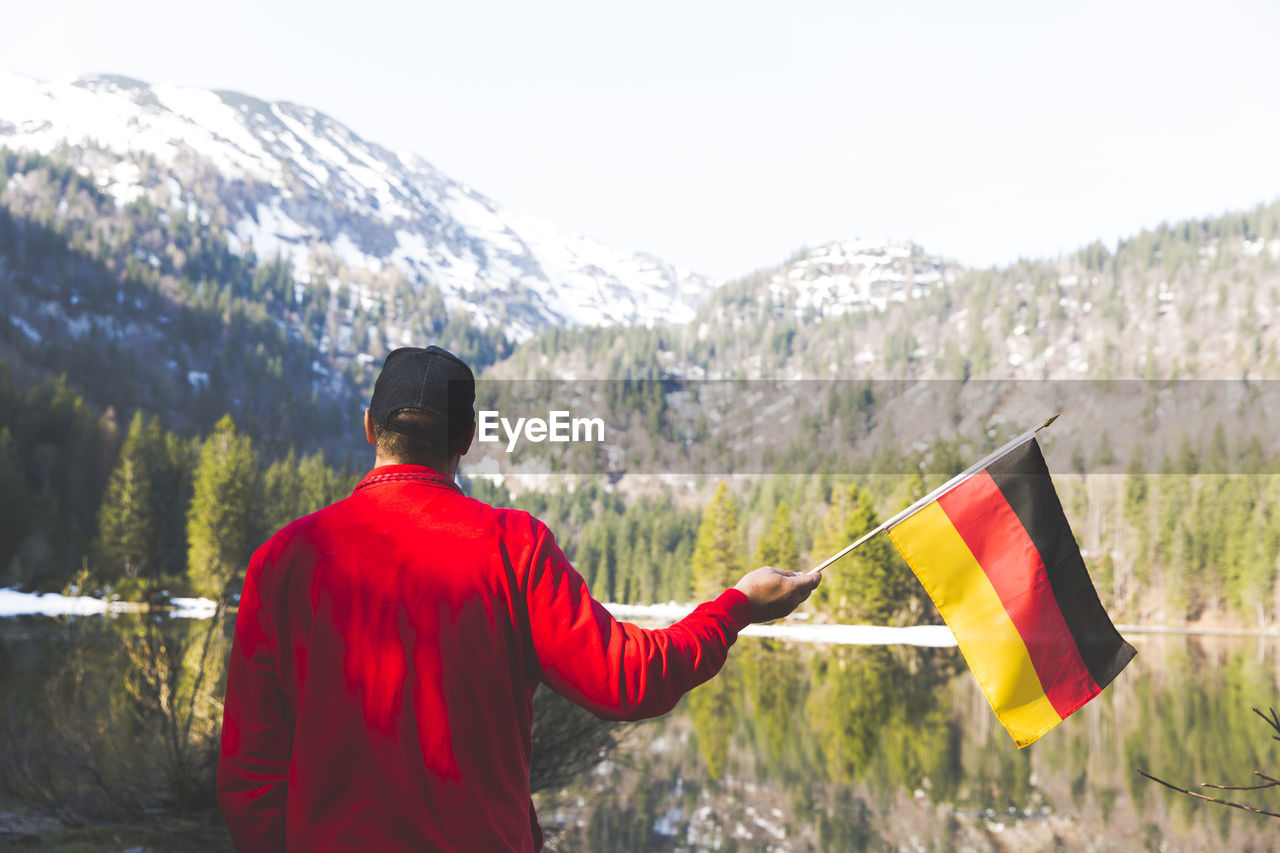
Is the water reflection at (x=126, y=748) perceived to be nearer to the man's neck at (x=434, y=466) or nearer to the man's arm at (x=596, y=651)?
the man's neck at (x=434, y=466)

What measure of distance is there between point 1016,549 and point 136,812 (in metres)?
9.14

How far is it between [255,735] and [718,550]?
189 feet

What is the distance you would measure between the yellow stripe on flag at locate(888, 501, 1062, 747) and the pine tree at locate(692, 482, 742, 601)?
5468 centimetres

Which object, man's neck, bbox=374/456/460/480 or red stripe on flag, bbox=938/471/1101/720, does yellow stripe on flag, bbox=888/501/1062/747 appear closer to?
red stripe on flag, bbox=938/471/1101/720

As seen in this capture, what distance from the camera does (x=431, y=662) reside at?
1.81 m

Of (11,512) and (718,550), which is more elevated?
(11,512)

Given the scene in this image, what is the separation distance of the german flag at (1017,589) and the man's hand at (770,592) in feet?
4.34

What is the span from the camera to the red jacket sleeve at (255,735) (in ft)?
6.44

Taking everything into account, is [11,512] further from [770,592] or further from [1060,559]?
[770,592]

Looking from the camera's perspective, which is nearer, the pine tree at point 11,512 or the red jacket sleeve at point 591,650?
the red jacket sleeve at point 591,650

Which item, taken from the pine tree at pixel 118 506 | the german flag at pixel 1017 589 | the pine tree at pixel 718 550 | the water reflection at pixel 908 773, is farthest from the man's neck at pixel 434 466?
the pine tree at pixel 718 550

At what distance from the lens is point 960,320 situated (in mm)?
163625

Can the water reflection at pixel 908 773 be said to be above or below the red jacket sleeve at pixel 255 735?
below

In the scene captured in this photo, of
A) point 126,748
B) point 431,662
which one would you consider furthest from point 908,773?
point 431,662
